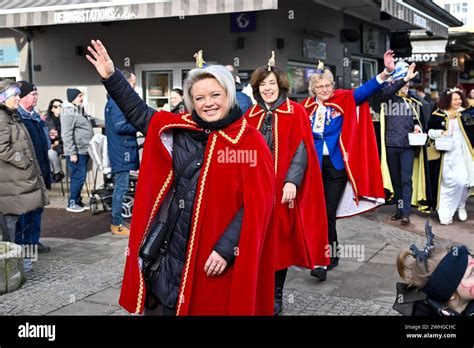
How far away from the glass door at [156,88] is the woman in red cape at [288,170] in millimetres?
6678

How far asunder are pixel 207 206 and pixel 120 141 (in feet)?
16.0

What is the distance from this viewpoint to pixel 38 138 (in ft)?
22.1

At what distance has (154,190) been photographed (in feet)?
10.9

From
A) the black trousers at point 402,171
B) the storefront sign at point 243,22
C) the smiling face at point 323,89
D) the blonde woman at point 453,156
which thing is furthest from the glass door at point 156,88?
the smiling face at point 323,89

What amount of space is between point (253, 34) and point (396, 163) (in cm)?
324

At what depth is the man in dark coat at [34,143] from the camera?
6617 mm

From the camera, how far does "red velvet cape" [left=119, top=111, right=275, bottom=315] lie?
3.09 metres

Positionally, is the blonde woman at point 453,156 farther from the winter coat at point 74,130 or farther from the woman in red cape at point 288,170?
the winter coat at point 74,130

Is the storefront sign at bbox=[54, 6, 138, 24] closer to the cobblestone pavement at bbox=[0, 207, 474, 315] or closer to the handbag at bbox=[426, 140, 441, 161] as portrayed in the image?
the cobblestone pavement at bbox=[0, 207, 474, 315]

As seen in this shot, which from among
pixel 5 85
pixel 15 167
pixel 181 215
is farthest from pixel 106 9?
pixel 181 215

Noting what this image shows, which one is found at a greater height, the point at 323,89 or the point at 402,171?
the point at 323,89

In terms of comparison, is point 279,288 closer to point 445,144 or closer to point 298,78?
point 445,144

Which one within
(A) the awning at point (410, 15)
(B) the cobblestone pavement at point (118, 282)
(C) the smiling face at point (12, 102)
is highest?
(A) the awning at point (410, 15)

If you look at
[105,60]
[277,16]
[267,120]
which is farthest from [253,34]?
[105,60]
